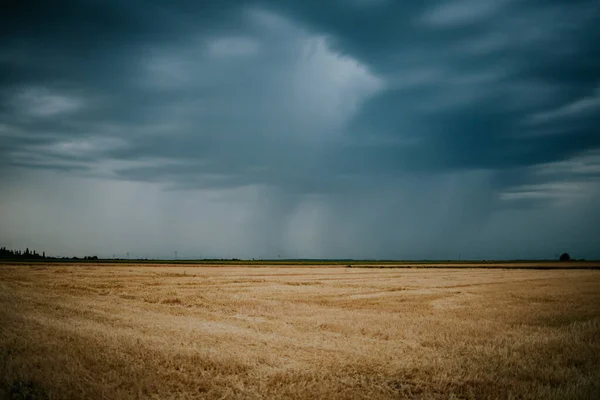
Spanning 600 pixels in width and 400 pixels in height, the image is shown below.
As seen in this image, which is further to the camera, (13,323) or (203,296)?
(203,296)

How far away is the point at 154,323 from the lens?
1570cm

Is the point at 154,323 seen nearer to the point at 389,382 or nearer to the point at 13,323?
the point at 13,323

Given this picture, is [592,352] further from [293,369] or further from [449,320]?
[293,369]

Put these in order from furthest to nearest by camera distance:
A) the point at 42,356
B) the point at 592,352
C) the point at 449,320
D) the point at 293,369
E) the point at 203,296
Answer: the point at 203,296, the point at 449,320, the point at 592,352, the point at 42,356, the point at 293,369

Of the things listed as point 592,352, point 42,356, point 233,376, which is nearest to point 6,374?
point 42,356

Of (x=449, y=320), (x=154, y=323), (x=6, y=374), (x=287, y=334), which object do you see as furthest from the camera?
(x=449, y=320)

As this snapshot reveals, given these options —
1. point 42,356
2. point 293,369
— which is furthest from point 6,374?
point 293,369

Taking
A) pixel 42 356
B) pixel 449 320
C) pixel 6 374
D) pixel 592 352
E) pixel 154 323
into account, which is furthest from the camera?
pixel 449 320

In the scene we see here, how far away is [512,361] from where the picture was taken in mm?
10742

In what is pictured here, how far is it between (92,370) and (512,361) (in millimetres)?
10483

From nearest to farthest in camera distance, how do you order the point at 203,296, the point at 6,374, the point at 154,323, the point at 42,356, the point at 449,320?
the point at 6,374 → the point at 42,356 → the point at 154,323 → the point at 449,320 → the point at 203,296

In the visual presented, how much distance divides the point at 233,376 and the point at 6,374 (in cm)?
485

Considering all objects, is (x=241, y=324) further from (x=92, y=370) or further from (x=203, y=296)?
(x=203, y=296)

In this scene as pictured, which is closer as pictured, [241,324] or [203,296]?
[241,324]
